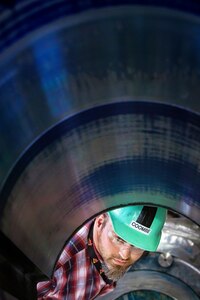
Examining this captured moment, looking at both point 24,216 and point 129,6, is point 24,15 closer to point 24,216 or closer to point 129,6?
point 129,6

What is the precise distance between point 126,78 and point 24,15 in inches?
5.6

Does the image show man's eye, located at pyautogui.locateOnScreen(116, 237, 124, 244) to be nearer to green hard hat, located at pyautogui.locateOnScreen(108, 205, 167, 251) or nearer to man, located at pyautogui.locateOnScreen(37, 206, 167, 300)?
man, located at pyautogui.locateOnScreen(37, 206, 167, 300)

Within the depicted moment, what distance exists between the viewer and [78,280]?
191 cm

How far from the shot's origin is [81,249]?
72.2 inches

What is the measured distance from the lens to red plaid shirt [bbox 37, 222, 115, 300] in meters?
1.82

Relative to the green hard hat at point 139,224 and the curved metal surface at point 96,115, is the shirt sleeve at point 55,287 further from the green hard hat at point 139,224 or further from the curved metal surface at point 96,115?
the curved metal surface at point 96,115

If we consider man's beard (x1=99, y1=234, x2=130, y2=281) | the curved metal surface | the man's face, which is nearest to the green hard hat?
the man's face

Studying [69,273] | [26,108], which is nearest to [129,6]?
[26,108]

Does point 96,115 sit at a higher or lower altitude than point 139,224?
higher

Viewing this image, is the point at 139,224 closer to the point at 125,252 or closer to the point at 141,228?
the point at 141,228

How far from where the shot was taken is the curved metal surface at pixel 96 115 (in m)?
0.44

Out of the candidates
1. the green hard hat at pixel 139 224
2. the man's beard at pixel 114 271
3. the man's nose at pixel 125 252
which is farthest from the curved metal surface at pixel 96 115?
the man's beard at pixel 114 271

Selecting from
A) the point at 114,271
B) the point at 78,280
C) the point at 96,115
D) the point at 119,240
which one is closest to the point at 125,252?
the point at 119,240

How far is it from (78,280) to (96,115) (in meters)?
1.49
